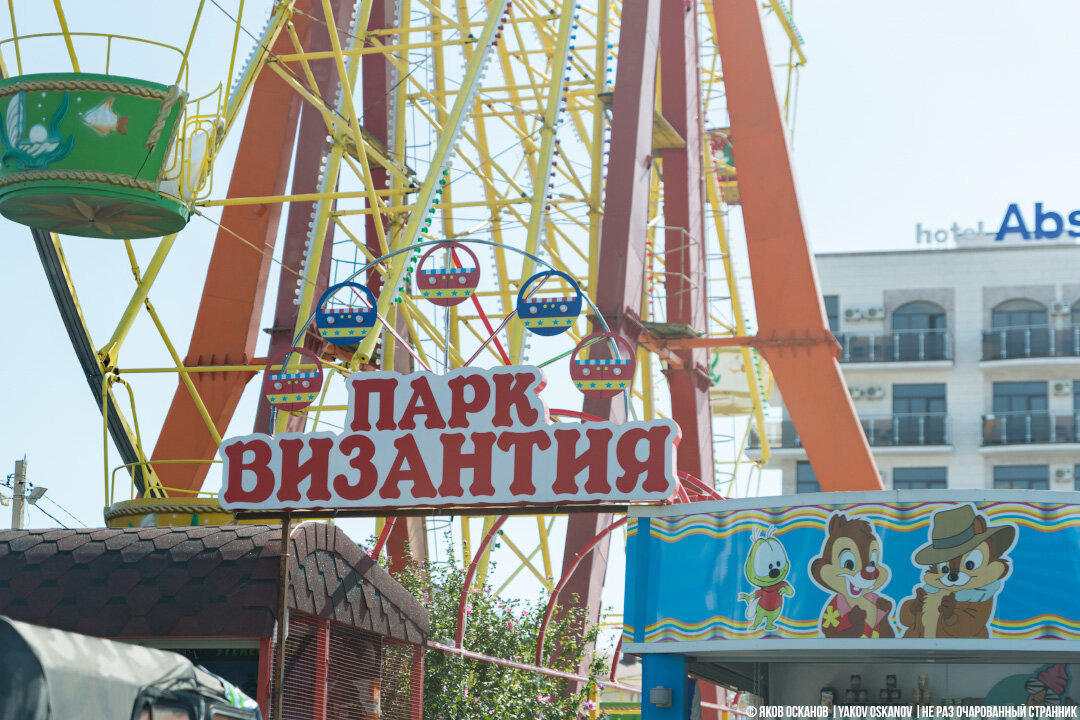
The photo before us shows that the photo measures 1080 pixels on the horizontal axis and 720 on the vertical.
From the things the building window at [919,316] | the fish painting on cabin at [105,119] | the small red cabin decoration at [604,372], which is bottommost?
the small red cabin decoration at [604,372]

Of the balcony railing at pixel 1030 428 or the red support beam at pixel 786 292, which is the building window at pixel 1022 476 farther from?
the red support beam at pixel 786 292

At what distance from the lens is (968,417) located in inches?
2023

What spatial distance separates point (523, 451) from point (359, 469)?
165cm

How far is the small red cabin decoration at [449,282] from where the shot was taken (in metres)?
18.2

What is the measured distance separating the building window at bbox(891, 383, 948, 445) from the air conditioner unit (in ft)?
1.47

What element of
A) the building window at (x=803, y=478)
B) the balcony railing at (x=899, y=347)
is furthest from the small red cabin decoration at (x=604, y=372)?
the building window at (x=803, y=478)

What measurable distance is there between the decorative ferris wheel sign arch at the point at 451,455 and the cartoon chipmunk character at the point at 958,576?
8.27 feet

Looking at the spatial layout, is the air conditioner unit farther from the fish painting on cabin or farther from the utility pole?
the fish painting on cabin

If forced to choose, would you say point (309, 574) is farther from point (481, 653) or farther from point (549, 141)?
point (549, 141)

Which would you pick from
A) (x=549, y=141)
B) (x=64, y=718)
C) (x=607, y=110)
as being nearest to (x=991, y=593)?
(x=64, y=718)

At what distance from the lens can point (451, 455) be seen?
16.0 metres

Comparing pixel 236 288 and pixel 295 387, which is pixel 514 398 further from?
pixel 236 288

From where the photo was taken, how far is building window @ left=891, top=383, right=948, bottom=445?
168ft

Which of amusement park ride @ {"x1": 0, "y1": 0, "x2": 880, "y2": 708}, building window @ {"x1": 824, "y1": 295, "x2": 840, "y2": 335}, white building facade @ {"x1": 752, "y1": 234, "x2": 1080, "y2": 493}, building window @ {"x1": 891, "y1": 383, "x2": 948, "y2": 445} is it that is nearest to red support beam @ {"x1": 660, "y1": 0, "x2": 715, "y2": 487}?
amusement park ride @ {"x1": 0, "y1": 0, "x2": 880, "y2": 708}
